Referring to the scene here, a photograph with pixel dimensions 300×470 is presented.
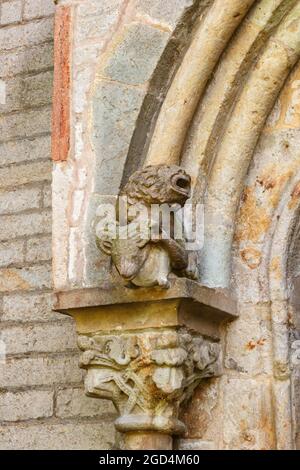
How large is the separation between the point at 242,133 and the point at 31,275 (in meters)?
1.26

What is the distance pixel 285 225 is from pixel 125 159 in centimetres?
64

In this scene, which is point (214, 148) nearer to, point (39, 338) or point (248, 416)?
point (248, 416)

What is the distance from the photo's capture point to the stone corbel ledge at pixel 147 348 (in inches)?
146

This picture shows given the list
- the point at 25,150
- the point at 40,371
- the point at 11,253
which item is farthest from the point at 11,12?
the point at 40,371

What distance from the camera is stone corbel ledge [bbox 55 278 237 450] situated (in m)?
3.71

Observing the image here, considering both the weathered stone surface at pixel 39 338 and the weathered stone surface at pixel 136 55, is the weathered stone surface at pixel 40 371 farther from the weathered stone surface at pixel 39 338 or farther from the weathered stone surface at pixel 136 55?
the weathered stone surface at pixel 136 55

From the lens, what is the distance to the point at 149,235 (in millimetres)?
3664

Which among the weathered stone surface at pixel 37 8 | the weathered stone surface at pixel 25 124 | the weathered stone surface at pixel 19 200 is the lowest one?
the weathered stone surface at pixel 19 200

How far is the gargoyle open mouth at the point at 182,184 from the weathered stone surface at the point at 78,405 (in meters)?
1.03

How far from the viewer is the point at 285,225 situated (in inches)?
156

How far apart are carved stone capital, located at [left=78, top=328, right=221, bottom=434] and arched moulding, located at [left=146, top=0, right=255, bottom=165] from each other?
672 millimetres

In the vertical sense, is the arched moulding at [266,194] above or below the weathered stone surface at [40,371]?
above

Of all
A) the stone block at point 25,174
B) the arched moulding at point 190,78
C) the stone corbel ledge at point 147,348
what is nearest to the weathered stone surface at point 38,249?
the stone block at point 25,174

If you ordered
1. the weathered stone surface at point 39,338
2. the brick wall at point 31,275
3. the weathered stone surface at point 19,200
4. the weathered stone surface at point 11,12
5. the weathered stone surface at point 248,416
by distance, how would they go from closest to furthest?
the weathered stone surface at point 248,416
the brick wall at point 31,275
the weathered stone surface at point 39,338
the weathered stone surface at point 19,200
the weathered stone surface at point 11,12
